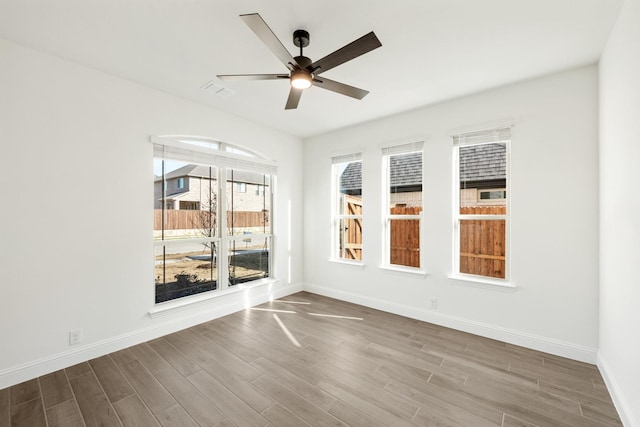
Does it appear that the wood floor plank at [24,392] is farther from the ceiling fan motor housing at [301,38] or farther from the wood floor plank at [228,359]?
the ceiling fan motor housing at [301,38]

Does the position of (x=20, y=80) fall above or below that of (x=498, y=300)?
above

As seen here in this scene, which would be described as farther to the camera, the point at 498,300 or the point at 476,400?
the point at 498,300

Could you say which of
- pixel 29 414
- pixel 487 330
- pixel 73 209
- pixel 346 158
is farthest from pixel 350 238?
pixel 29 414

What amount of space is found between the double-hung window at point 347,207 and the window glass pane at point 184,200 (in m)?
1.97

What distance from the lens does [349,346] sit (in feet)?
10.0

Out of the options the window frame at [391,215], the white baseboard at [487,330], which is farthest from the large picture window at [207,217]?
the window frame at [391,215]

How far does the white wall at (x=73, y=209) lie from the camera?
93.7 inches

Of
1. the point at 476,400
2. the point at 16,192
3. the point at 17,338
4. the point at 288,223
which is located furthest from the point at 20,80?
the point at 476,400

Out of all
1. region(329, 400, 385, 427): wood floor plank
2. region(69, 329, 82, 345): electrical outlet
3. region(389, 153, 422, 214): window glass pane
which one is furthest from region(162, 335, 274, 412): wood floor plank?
region(389, 153, 422, 214): window glass pane

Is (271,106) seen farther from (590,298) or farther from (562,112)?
(590,298)

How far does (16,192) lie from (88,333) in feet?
4.73

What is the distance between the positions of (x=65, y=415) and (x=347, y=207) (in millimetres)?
3911

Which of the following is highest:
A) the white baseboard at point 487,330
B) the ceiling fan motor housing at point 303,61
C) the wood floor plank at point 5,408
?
the ceiling fan motor housing at point 303,61

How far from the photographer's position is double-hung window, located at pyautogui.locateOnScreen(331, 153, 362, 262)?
459 cm
